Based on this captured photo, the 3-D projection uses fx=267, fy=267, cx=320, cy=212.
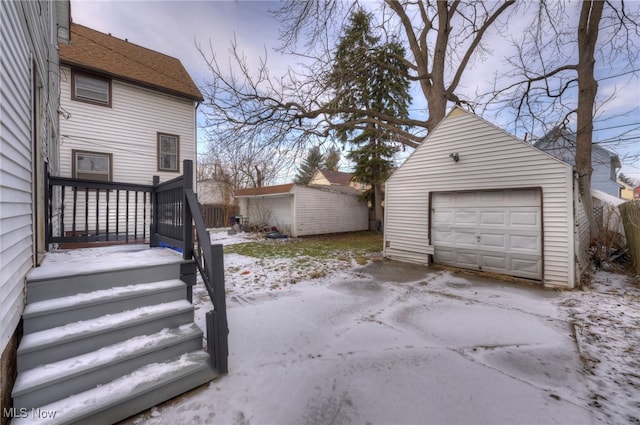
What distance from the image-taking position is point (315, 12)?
843 cm

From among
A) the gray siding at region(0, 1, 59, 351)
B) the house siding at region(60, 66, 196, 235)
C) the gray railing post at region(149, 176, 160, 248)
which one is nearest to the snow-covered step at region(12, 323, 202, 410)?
the gray siding at region(0, 1, 59, 351)

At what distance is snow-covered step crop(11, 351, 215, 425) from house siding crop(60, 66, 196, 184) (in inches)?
371

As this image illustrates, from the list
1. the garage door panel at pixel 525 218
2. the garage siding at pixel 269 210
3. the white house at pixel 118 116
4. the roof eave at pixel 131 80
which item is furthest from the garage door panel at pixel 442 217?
the roof eave at pixel 131 80

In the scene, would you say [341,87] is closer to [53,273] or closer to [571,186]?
[571,186]

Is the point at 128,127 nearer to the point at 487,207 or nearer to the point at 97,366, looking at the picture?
the point at 97,366

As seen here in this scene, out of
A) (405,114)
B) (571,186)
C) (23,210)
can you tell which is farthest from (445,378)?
(405,114)

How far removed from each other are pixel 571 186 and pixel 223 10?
9103mm

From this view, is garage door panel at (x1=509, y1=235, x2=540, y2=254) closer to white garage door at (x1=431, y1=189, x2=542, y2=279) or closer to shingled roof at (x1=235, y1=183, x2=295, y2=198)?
white garage door at (x1=431, y1=189, x2=542, y2=279)

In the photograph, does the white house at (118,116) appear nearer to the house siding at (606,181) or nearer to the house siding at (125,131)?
the house siding at (125,131)

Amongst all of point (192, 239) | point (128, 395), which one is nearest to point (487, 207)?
point (192, 239)

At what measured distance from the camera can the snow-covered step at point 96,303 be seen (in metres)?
2.04

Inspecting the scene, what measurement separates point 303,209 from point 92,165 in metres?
8.75

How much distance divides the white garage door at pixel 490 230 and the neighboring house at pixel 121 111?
9758mm

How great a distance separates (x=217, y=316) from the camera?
2.42 m
